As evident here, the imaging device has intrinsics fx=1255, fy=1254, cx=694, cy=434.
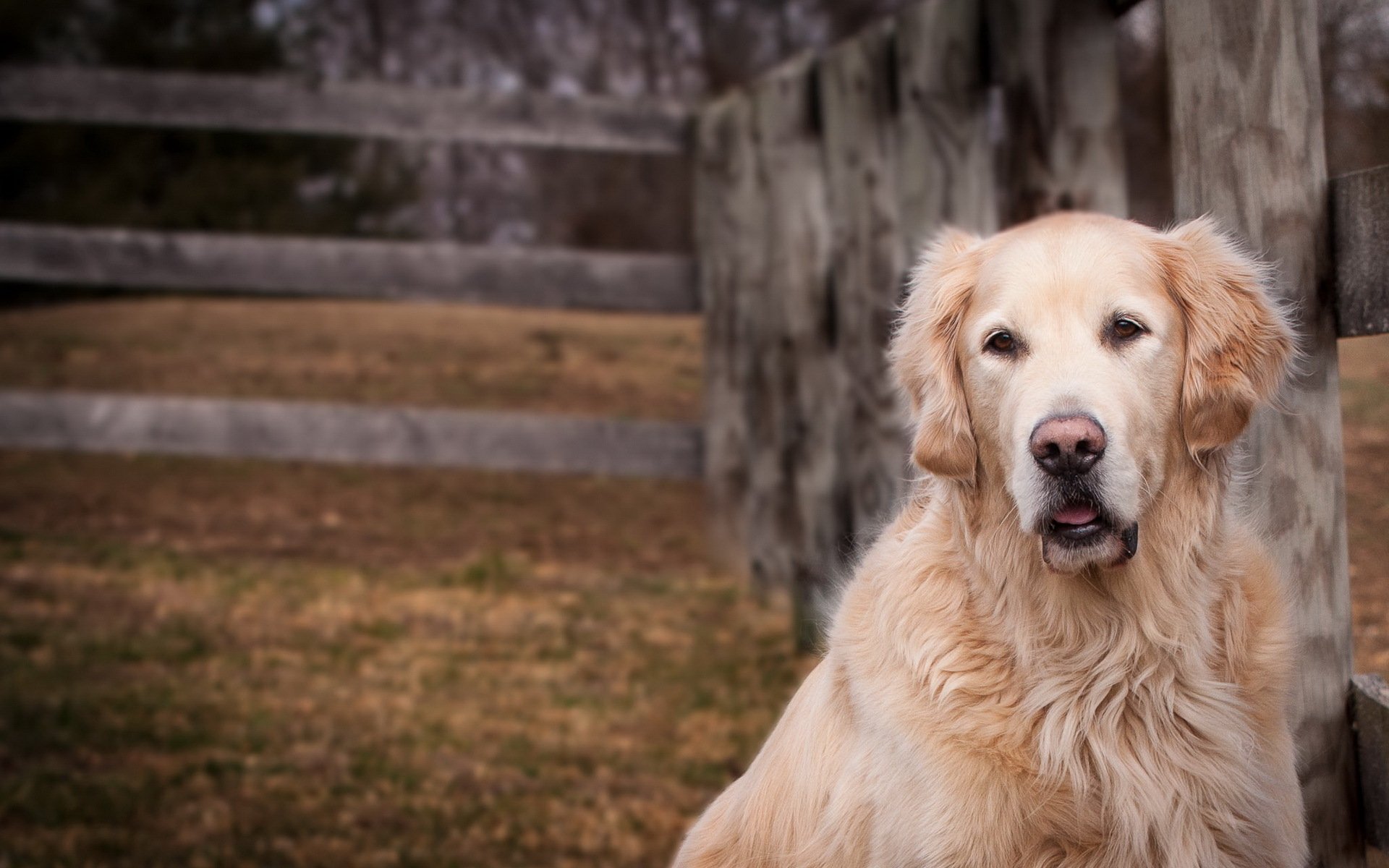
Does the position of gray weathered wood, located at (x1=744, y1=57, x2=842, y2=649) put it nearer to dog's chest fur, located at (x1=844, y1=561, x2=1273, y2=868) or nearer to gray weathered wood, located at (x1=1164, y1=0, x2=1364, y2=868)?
gray weathered wood, located at (x1=1164, y1=0, x2=1364, y2=868)

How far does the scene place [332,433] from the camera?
19.2 ft

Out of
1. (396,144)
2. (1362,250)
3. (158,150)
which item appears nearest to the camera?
(1362,250)

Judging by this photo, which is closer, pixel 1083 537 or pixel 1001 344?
pixel 1083 537

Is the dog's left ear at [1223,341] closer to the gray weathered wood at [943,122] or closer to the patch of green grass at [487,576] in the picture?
the gray weathered wood at [943,122]

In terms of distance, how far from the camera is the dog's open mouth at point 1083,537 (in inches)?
71.5

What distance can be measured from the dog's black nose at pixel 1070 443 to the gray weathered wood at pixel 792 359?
2983 millimetres

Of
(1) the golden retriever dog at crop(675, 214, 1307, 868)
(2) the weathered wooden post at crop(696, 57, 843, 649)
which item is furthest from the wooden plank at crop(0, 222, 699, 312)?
(1) the golden retriever dog at crop(675, 214, 1307, 868)

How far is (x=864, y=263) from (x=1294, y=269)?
100 inches

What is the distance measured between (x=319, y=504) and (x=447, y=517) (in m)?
0.87

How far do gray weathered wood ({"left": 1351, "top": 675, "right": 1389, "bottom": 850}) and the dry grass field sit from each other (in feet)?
0.30

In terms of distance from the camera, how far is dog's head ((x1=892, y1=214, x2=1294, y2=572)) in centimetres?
179

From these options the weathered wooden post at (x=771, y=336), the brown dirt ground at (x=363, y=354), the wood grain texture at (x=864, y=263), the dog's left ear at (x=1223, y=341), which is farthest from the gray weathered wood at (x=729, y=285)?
the dog's left ear at (x=1223, y=341)

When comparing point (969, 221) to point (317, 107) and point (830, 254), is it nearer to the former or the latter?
point (830, 254)

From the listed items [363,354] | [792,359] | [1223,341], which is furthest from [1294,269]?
[363,354]
